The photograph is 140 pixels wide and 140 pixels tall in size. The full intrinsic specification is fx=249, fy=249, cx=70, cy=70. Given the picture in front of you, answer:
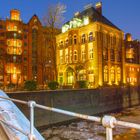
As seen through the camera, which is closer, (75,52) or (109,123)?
(109,123)

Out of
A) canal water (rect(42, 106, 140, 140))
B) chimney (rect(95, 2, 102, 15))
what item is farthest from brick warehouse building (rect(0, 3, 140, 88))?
canal water (rect(42, 106, 140, 140))

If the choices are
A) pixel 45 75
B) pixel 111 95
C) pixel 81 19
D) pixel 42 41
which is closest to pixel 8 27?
pixel 42 41

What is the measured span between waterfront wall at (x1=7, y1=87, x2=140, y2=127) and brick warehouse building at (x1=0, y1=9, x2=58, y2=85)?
63.3ft

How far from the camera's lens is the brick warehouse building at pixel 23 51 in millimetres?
54938

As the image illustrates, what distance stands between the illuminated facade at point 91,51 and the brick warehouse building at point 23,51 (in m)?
5.49

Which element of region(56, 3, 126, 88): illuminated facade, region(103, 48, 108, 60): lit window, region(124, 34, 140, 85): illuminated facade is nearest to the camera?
region(56, 3, 126, 88): illuminated facade

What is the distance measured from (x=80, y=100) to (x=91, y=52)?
17.3 metres

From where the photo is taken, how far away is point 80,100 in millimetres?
29297

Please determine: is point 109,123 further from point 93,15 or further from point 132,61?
point 132,61

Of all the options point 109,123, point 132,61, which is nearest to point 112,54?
point 132,61

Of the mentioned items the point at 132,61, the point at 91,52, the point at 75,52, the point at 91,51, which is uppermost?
the point at 75,52

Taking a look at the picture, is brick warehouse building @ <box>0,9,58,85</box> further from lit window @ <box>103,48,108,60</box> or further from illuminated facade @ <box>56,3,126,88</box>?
lit window @ <box>103,48,108,60</box>

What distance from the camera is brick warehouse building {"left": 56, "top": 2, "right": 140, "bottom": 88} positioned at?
144 feet

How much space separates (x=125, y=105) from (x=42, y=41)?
29.0 metres
